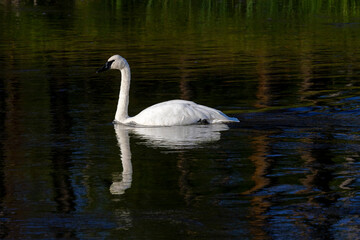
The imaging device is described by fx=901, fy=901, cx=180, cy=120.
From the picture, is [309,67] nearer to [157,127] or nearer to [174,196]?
[157,127]

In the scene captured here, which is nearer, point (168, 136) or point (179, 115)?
point (168, 136)

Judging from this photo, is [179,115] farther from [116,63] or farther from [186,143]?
[116,63]

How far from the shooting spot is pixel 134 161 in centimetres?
1070

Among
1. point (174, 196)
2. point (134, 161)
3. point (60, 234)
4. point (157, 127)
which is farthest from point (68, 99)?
point (60, 234)

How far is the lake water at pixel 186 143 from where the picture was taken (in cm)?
797

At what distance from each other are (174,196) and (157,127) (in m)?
4.37

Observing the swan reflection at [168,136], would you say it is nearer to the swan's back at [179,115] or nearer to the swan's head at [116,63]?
the swan's back at [179,115]

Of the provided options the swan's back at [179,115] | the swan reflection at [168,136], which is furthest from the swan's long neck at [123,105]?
the swan's back at [179,115]

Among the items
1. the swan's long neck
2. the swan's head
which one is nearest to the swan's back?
the swan's long neck

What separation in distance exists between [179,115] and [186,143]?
129 cm

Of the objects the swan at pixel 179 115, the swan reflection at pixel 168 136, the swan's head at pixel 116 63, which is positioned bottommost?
the swan reflection at pixel 168 136

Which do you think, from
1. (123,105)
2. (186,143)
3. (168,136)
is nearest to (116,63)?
(123,105)

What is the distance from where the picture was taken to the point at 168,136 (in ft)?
40.6

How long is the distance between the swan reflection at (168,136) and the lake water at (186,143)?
0.03 m
